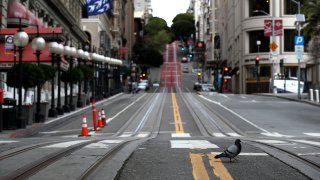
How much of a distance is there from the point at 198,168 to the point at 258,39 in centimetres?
7415

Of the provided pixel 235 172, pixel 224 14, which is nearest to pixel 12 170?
pixel 235 172

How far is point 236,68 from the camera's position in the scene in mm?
93000

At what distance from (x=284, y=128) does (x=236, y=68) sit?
2649 inches

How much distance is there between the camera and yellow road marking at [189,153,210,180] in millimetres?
9873

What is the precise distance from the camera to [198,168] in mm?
10820

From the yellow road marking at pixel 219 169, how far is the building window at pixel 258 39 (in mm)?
71754

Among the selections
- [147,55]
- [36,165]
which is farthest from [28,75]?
[147,55]

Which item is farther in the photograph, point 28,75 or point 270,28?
point 270,28

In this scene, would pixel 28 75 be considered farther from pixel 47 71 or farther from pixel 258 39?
pixel 258 39

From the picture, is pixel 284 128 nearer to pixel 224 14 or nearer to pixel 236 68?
pixel 236 68

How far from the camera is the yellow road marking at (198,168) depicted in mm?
9873

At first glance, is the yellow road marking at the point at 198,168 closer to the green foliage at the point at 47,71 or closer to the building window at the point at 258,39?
the green foliage at the point at 47,71

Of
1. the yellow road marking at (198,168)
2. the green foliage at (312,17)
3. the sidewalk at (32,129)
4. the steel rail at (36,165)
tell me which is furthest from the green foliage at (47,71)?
the green foliage at (312,17)

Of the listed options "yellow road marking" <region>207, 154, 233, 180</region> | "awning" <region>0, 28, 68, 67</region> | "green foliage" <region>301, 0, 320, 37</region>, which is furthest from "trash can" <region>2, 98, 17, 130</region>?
"green foliage" <region>301, 0, 320, 37</region>
